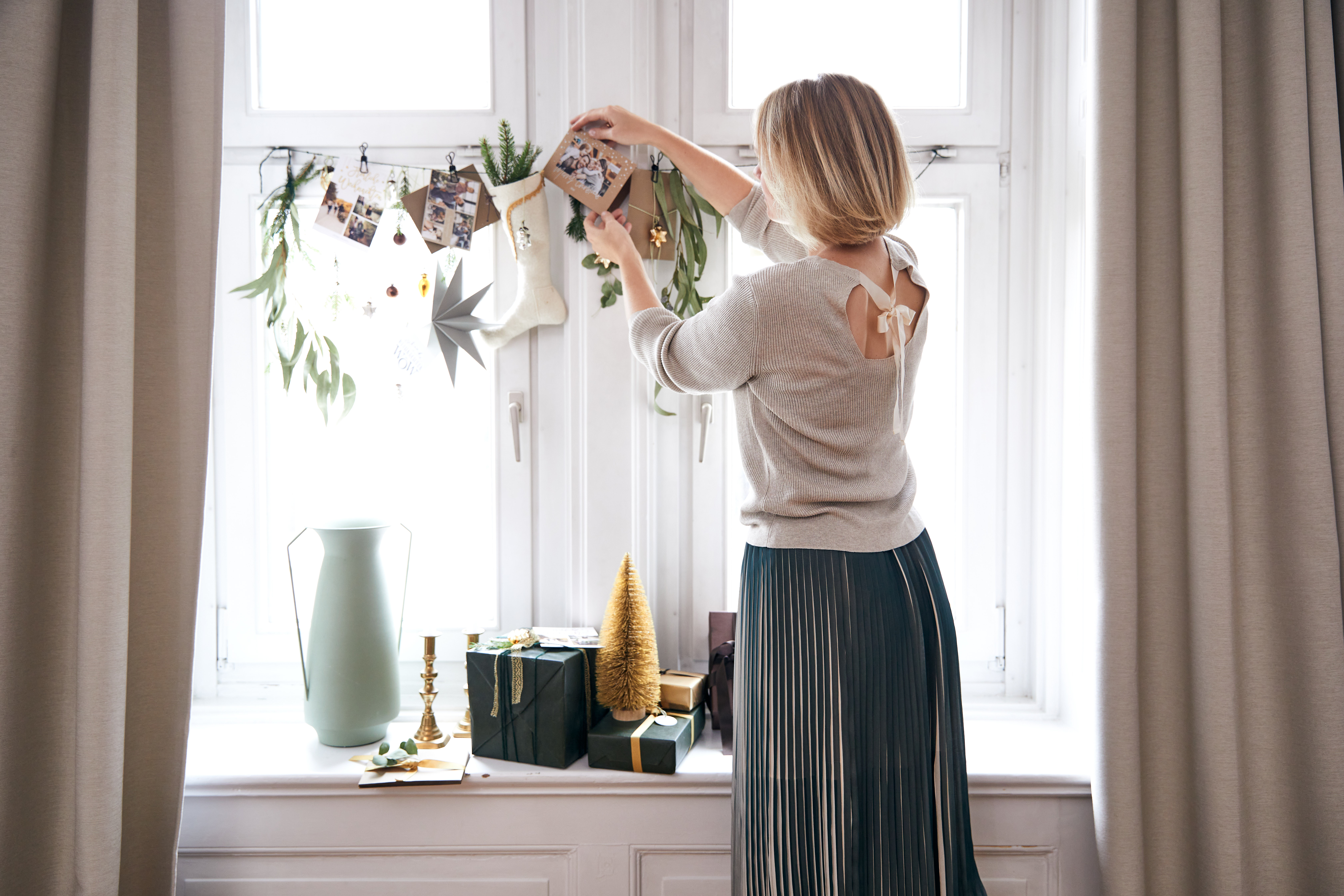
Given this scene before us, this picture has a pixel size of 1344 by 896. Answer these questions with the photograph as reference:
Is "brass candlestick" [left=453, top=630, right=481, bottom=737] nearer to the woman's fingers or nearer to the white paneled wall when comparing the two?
the white paneled wall

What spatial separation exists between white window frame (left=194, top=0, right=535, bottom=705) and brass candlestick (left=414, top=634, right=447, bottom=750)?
0.60 feet

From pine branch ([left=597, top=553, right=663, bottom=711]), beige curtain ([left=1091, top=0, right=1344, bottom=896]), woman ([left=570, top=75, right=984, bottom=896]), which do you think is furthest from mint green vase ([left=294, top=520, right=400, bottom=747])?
beige curtain ([left=1091, top=0, right=1344, bottom=896])

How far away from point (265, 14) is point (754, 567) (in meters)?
1.40

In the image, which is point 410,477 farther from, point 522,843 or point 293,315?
point 522,843

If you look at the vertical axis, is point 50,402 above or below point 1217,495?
above

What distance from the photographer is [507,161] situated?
136cm

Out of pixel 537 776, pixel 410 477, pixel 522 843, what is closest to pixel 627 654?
pixel 537 776

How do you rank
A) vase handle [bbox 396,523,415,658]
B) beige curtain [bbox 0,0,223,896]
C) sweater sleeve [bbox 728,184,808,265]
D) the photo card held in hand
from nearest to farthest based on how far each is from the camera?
beige curtain [bbox 0,0,223,896] → sweater sleeve [bbox 728,184,808,265] → the photo card held in hand → vase handle [bbox 396,523,415,658]

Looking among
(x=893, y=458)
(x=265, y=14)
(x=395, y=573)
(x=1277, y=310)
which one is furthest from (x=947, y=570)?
(x=265, y=14)

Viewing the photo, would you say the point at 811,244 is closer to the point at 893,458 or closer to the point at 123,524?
the point at 893,458

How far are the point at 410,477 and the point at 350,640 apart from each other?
0.34 meters

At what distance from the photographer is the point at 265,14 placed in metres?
1.44

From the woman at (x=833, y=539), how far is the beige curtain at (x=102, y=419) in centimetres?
79

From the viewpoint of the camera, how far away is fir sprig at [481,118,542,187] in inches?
53.5
